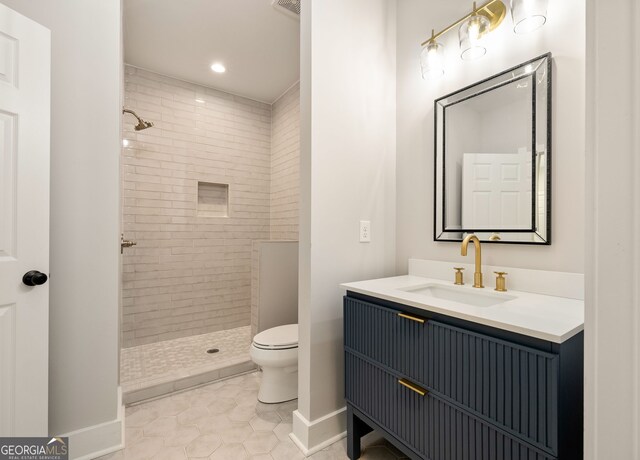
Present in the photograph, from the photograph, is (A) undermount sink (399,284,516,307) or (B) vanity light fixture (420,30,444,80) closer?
(A) undermount sink (399,284,516,307)

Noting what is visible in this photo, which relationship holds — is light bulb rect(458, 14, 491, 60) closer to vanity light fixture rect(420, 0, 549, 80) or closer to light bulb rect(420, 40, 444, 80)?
vanity light fixture rect(420, 0, 549, 80)

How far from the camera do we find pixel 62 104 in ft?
4.77

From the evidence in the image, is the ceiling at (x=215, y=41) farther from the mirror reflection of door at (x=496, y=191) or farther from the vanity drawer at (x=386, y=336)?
the vanity drawer at (x=386, y=336)

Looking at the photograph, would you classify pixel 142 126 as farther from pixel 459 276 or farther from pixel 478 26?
pixel 459 276

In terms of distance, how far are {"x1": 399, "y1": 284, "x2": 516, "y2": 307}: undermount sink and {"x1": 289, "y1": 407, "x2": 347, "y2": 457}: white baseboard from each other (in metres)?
0.82

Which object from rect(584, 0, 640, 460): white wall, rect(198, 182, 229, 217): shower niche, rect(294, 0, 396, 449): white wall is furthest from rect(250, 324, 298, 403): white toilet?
rect(198, 182, 229, 217): shower niche

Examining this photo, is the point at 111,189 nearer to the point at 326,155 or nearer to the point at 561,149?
the point at 326,155

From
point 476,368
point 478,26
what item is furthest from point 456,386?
point 478,26

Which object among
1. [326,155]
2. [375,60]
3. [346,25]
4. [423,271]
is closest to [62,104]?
[326,155]

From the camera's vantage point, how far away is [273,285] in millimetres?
2723

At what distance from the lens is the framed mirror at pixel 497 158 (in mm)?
1324

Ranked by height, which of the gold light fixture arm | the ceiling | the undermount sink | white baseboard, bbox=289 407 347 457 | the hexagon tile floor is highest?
the ceiling

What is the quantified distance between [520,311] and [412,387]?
0.49 m

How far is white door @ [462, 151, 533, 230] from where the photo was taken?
1.38 meters
